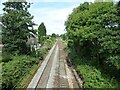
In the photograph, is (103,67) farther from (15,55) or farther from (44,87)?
(15,55)

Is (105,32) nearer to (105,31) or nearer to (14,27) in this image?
(105,31)

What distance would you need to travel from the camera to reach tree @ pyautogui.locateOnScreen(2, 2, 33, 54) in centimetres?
3225

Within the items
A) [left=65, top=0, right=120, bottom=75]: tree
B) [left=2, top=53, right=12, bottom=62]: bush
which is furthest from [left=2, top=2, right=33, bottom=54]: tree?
[left=65, top=0, right=120, bottom=75]: tree

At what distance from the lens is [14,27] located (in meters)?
32.5

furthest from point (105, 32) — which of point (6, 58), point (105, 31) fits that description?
point (6, 58)

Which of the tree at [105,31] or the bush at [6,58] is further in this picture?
the bush at [6,58]

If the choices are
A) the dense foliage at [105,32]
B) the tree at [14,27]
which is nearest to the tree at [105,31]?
the dense foliage at [105,32]

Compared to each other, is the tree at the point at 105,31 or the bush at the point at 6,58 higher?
the tree at the point at 105,31

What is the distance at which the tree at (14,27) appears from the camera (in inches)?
1270

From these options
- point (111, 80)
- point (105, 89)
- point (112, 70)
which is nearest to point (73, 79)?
point (112, 70)

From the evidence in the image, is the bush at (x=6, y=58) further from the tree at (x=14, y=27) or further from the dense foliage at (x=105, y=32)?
the dense foliage at (x=105, y=32)

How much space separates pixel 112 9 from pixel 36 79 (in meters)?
10.9

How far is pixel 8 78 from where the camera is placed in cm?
1959

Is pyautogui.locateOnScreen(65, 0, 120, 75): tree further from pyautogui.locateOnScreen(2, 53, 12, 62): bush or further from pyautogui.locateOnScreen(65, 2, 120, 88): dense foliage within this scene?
pyautogui.locateOnScreen(2, 53, 12, 62): bush
